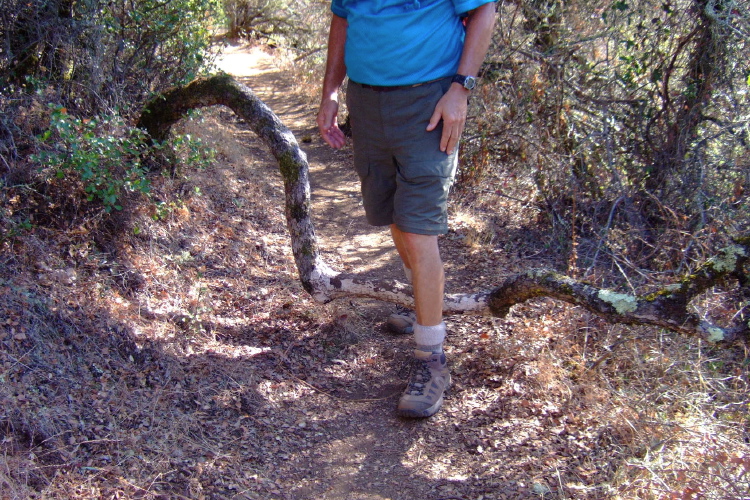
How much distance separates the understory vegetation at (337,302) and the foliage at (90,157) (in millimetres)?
22

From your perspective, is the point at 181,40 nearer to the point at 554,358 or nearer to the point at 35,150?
the point at 35,150

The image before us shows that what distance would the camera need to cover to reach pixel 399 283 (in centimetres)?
325

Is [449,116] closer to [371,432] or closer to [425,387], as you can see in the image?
[425,387]

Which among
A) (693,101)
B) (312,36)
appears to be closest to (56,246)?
(693,101)

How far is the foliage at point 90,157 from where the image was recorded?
3.06m

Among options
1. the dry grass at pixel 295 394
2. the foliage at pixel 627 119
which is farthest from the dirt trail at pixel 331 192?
the foliage at pixel 627 119

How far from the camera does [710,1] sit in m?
3.77

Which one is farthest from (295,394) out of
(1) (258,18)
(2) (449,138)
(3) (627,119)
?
(1) (258,18)

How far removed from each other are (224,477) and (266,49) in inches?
417

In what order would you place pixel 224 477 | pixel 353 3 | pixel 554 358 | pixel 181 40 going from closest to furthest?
pixel 224 477
pixel 353 3
pixel 554 358
pixel 181 40

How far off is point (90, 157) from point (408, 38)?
1723 mm

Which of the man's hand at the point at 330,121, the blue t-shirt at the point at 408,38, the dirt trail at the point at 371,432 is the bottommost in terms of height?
the dirt trail at the point at 371,432

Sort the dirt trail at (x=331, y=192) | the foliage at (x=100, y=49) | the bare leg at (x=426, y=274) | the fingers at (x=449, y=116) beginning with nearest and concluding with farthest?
the fingers at (x=449, y=116) → the bare leg at (x=426, y=274) → the foliage at (x=100, y=49) → the dirt trail at (x=331, y=192)

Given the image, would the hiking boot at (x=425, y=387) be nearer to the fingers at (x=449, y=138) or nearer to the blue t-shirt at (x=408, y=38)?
the fingers at (x=449, y=138)
